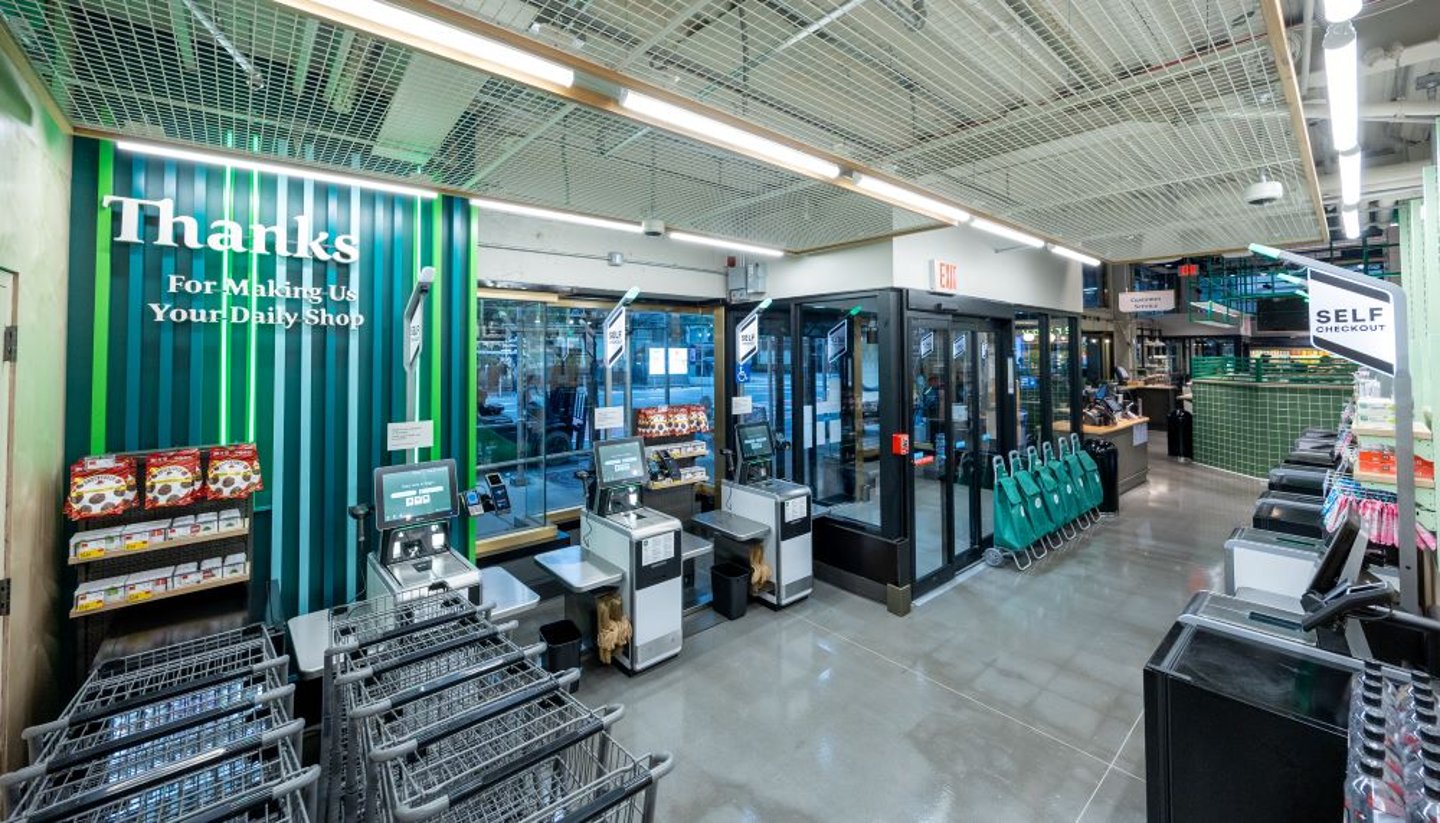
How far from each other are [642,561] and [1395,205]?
862 centimetres

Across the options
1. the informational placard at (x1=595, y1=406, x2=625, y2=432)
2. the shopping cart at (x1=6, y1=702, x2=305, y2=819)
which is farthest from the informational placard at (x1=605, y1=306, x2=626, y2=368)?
the shopping cart at (x1=6, y1=702, x2=305, y2=819)

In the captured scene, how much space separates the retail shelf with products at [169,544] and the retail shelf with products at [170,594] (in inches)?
7.9

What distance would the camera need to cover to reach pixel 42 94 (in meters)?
2.39

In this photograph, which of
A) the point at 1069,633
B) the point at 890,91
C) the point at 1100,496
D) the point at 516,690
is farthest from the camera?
the point at 1100,496

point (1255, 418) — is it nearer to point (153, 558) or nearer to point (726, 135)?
point (726, 135)

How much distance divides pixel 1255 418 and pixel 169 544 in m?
13.5

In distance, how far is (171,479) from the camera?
269 cm

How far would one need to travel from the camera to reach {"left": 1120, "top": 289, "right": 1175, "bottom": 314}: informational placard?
32.1ft

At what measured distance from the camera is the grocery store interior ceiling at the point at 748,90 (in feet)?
7.19

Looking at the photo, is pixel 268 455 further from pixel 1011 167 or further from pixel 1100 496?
pixel 1100 496

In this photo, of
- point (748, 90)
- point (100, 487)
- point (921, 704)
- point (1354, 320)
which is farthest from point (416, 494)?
point (1354, 320)

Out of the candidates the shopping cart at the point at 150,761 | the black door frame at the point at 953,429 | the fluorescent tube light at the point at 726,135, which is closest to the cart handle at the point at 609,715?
the shopping cart at the point at 150,761

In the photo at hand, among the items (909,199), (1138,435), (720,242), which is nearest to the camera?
(909,199)

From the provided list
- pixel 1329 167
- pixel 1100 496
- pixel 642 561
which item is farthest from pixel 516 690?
pixel 1329 167
